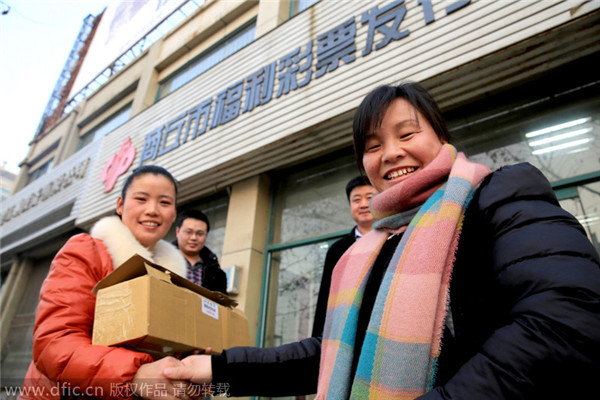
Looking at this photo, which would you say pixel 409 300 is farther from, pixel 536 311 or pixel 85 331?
pixel 85 331

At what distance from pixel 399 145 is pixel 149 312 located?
3.73 ft

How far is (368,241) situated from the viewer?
1.29 meters

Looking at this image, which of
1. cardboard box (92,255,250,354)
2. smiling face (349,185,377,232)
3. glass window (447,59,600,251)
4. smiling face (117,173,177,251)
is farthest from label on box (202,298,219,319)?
glass window (447,59,600,251)

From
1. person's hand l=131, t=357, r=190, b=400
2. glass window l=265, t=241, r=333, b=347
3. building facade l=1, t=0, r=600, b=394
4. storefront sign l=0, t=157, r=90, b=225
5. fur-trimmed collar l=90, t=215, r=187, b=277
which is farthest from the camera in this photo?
storefront sign l=0, t=157, r=90, b=225

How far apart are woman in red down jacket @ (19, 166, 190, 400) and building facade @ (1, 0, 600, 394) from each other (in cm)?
247

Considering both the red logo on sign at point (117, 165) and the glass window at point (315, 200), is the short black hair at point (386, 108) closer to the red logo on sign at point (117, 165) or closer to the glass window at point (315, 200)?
the glass window at point (315, 200)

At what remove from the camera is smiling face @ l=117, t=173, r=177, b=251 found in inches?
79.3

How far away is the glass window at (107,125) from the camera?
1014 centimetres

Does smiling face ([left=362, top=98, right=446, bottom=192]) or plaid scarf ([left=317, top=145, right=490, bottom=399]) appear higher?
smiling face ([left=362, top=98, right=446, bottom=192])

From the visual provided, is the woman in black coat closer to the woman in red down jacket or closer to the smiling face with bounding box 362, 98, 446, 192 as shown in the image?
the smiling face with bounding box 362, 98, 446, 192

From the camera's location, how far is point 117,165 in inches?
293

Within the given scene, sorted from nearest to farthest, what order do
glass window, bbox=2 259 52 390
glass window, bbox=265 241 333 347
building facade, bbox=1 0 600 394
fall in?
1. building facade, bbox=1 0 600 394
2. glass window, bbox=265 241 333 347
3. glass window, bbox=2 259 52 390

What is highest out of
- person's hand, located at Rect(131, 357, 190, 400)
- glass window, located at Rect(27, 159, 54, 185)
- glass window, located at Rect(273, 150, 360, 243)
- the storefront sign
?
glass window, located at Rect(27, 159, 54, 185)

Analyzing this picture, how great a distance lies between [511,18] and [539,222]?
136 inches
